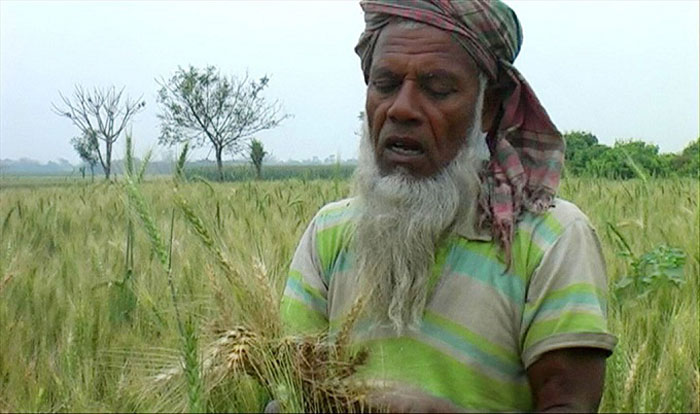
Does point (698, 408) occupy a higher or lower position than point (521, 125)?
lower

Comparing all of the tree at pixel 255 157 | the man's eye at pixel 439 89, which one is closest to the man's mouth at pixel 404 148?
the man's eye at pixel 439 89

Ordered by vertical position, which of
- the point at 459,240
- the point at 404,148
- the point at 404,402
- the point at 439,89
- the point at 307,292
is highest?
the point at 439,89

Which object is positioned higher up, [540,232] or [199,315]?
[540,232]

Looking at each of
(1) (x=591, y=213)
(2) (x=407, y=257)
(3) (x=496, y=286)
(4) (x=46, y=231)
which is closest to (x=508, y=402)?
(3) (x=496, y=286)

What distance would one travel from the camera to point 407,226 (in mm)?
1794

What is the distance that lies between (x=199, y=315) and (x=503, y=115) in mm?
737

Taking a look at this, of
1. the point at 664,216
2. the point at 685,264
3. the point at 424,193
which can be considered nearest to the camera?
the point at 424,193

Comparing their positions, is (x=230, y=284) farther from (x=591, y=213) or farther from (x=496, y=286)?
(x=591, y=213)

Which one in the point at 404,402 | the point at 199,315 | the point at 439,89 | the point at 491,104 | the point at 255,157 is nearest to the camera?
the point at 404,402

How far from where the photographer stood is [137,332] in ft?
6.97

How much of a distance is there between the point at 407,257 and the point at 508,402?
32 cm

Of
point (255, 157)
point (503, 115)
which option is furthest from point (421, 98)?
point (255, 157)

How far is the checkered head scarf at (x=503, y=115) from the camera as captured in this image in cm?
175

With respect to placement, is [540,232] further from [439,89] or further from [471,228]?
[439,89]
